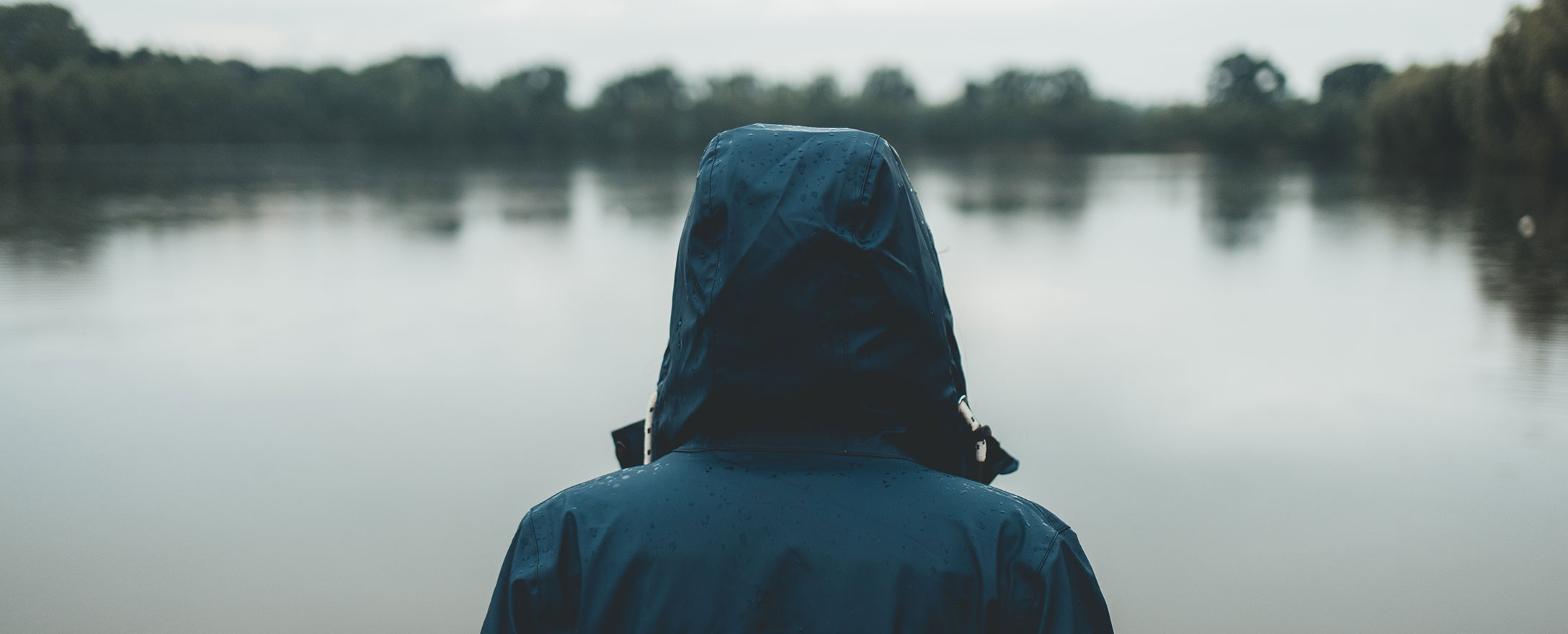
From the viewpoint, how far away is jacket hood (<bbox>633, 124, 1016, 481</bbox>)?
4.97 ft

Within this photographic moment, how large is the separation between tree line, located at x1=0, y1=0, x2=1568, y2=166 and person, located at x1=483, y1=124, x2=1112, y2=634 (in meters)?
24.1

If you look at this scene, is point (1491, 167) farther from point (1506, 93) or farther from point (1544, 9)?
point (1544, 9)

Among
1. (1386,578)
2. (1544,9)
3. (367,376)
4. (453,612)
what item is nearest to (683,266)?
(453,612)

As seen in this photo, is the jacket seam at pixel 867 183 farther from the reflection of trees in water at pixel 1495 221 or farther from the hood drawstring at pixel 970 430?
the reflection of trees in water at pixel 1495 221

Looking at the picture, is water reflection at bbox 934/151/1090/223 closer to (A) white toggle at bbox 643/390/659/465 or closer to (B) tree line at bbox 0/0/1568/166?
(B) tree line at bbox 0/0/1568/166

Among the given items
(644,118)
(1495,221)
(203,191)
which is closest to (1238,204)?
(1495,221)

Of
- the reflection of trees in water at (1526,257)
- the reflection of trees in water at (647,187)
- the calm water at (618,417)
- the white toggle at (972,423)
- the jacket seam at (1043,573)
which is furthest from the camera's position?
the reflection of trees in water at (647,187)

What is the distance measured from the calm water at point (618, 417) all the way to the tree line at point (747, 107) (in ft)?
45.8

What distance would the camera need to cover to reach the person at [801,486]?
1.49 m

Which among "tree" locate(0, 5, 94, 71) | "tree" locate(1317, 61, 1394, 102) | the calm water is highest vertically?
"tree" locate(1317, 61, 1394, 102)

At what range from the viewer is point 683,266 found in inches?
62.6

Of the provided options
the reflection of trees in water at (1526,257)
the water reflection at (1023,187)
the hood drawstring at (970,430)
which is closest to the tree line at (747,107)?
the reflection of trees in water at (1526,257)

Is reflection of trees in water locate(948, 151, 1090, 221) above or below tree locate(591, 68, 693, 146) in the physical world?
below

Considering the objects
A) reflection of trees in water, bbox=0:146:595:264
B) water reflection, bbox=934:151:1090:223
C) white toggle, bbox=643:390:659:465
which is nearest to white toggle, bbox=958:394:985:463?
white toggle, bbox=643:390:659:465
